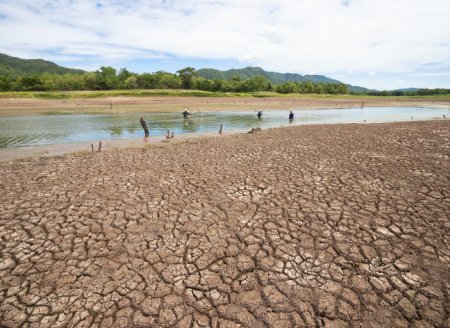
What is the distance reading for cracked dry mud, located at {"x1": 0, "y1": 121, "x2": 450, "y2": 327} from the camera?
12.2ft

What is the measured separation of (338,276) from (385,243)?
169cm

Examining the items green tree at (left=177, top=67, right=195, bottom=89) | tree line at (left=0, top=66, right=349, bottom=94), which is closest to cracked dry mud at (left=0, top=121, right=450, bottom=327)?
tree line at (left=0, top=66, right=349, bottom=94)

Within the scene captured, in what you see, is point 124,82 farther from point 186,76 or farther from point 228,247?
point 228,247

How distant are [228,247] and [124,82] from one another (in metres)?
88.6

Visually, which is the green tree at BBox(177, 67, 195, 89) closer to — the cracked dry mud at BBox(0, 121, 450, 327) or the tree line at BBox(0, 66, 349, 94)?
the tree line at BBox(0, 66, 349, 94)

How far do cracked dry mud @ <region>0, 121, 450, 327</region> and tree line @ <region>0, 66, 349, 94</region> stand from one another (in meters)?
79.2

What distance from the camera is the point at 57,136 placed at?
69.8 ft

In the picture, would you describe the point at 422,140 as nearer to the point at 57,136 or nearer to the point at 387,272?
the point at 387,272

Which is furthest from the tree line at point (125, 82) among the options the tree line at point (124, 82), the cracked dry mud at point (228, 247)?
the cracked dry mud at point (228, 247)

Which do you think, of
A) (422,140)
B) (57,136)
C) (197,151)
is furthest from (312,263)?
(57,136)

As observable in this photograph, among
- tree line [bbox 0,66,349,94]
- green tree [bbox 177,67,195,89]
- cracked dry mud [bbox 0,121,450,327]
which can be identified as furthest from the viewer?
green tree [bbox 177,67,195,89]

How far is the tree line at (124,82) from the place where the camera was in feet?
227

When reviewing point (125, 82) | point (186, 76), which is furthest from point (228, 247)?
point (186, 76)

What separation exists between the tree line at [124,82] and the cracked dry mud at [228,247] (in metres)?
79.2
